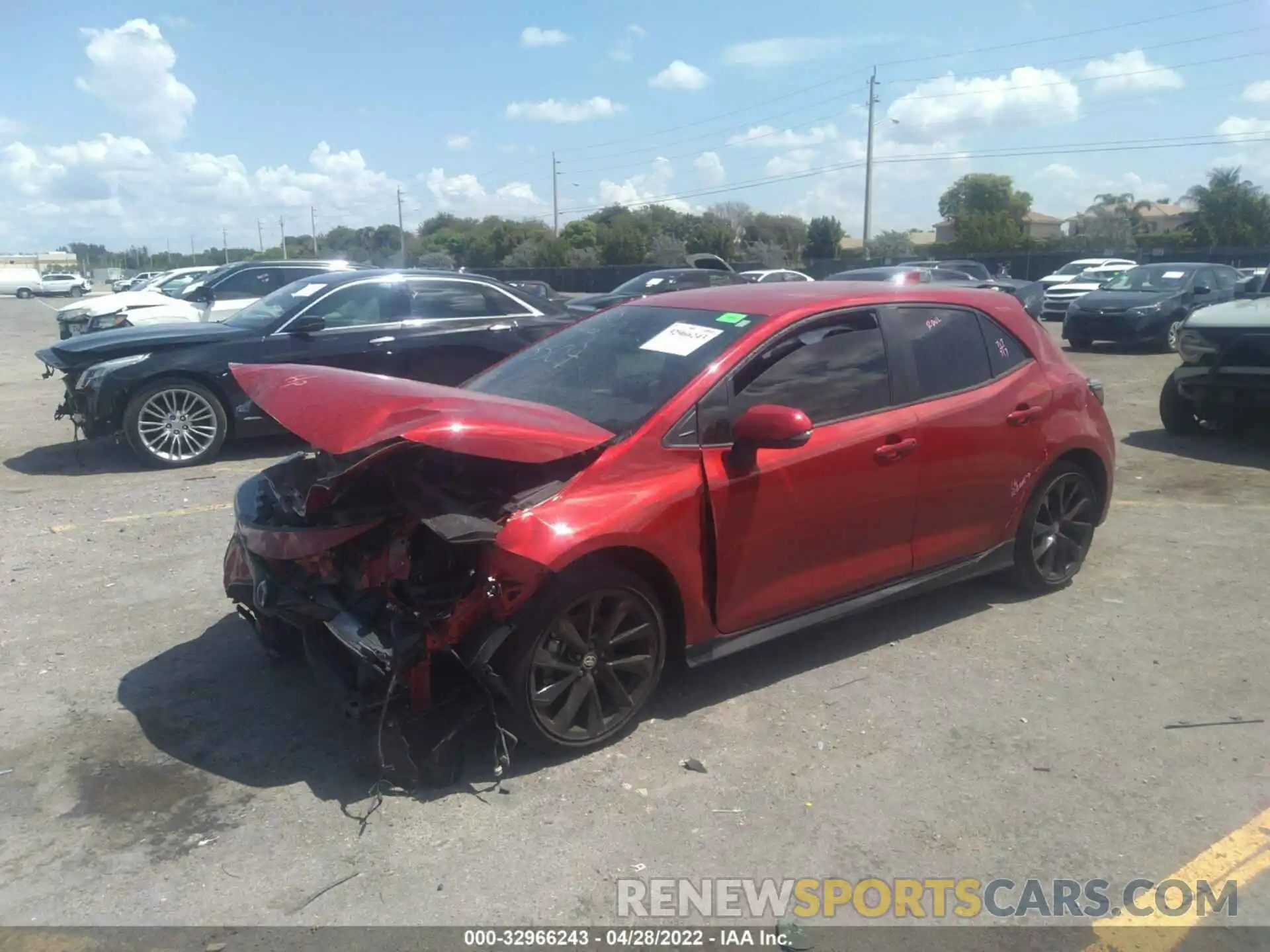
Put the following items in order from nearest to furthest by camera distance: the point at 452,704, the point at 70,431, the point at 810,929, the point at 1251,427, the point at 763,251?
the point at 810,929, the point at 452,704, the point at 1251,427, the point at 70,431, the point at 763,251

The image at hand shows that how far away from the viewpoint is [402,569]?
3643 millimetres

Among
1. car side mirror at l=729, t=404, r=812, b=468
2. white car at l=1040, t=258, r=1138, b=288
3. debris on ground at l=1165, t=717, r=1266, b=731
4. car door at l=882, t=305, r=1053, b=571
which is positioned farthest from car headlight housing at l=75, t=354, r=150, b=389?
white car at l=1040, t=258, r=1138, b=288

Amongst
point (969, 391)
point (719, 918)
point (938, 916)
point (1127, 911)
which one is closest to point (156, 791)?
point (719, 918)

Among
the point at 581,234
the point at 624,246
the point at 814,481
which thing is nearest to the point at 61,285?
the point at 581,234

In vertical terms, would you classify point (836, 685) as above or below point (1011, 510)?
below

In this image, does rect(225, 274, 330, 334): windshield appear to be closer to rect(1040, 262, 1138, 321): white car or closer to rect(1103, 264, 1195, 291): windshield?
rect(1103, 264, 1195, 291): windshield

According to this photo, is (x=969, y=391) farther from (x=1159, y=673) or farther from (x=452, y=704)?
(x=452, y=704)

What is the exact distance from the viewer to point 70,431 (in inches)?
417

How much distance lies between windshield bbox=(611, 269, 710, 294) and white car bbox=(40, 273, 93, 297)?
5777 cm

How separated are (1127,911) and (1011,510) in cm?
249

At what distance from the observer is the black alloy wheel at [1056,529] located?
17.7 ft

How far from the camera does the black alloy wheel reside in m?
5.39

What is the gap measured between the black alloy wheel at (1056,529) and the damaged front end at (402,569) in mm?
2723

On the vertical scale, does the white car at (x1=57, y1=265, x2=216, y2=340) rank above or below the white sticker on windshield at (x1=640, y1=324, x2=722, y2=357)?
below
